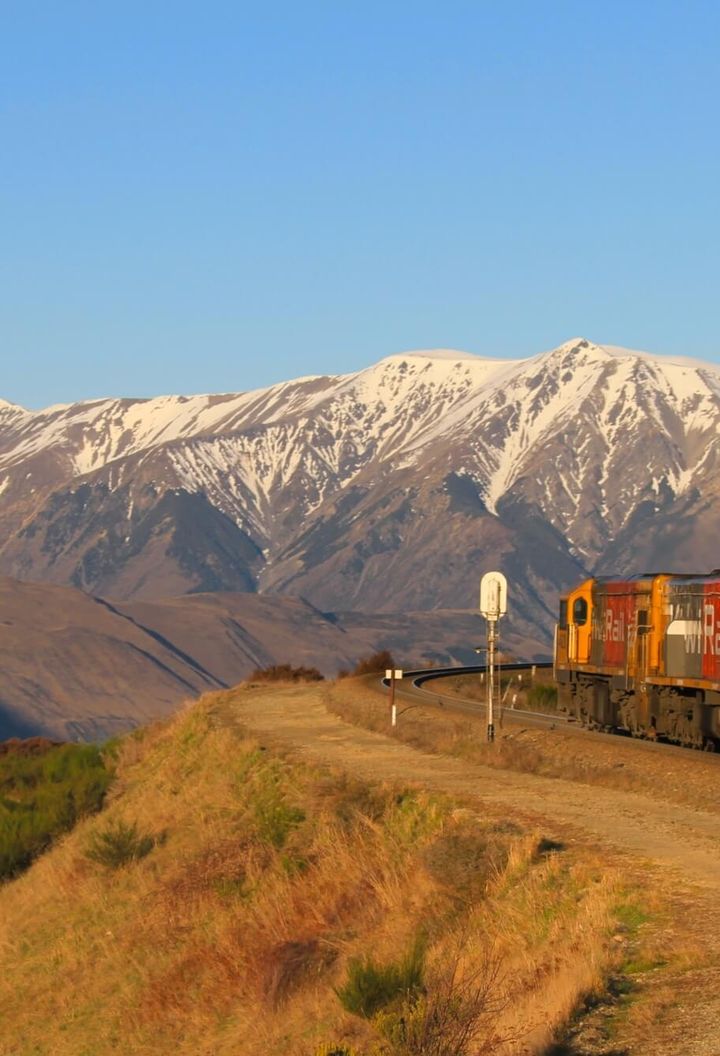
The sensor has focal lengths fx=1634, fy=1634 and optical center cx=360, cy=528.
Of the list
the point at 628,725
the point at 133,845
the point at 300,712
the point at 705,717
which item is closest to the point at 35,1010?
the point at 133,845

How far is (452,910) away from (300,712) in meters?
30.0

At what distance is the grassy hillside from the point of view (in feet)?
41.1

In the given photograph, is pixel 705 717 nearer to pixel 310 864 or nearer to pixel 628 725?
pixel 628 725

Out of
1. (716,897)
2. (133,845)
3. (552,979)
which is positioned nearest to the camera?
(552,979)

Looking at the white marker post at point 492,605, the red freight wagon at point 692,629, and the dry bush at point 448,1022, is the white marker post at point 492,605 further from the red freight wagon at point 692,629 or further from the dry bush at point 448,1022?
the dry bush at point 448,1022

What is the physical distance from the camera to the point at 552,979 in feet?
40.4

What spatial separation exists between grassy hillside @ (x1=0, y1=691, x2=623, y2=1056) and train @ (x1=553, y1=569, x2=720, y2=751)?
25.8ft

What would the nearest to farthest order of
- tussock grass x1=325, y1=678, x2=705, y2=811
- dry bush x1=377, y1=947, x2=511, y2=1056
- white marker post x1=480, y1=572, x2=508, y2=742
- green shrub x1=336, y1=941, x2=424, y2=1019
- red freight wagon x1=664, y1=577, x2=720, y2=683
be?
dry bush x1=377, y1=947, x2=511, y2=1056 → green shrub x1=336, y1=941, x2=424, y2=1019 → tussock grass x1=325, y1=678, x2=705, y2=811 → red freight wagon x1=664, y1=577, x2=720, y2=683 → white marker post x1=480, y1=572, x2=508, y2=742

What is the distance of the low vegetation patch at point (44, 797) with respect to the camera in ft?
106

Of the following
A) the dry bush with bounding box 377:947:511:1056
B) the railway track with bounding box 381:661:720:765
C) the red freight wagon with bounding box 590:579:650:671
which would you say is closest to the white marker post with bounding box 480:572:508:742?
the railway track with bounding box 381:661:720:765

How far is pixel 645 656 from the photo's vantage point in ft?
112

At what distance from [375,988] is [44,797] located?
24013 mm

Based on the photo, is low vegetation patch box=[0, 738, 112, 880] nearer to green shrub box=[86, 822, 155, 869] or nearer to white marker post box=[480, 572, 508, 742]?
green shrub box=[86, 822, 155, 869]

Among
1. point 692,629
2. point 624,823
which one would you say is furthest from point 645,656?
point 624,823
